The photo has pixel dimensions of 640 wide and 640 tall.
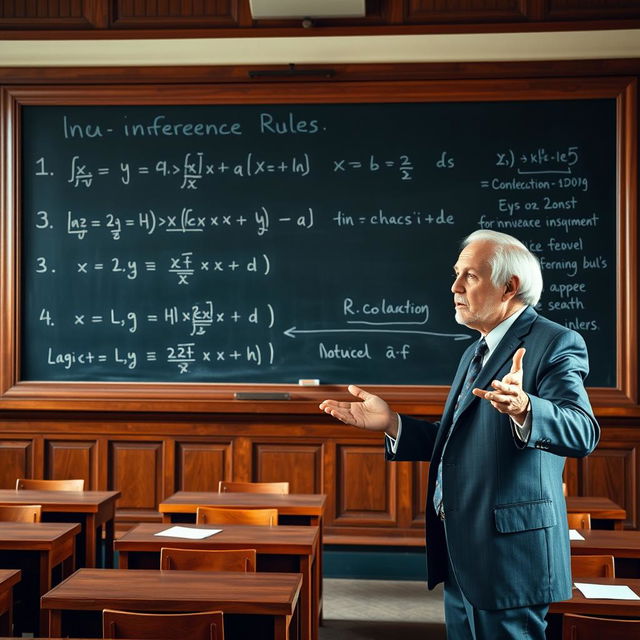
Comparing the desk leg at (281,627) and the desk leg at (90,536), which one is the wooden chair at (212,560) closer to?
the desk leg at (281,627)

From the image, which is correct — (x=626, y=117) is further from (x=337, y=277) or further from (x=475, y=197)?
(x=337, y=277)

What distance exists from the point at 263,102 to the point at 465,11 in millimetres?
1507

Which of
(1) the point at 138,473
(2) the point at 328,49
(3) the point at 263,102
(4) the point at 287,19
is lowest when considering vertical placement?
(1) the point at 138,473

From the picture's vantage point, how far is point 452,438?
2.12 metres

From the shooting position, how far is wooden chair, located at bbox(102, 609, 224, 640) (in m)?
2.22

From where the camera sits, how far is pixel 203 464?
5.54m

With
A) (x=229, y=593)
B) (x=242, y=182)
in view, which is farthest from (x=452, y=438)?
(x=242, y=182)

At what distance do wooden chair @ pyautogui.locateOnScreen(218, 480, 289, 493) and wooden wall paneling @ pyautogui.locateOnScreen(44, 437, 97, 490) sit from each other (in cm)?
147

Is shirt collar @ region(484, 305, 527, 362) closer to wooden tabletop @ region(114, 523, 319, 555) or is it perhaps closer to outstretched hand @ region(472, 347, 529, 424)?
outstretched hand @ region(472, 347, 529, 424)

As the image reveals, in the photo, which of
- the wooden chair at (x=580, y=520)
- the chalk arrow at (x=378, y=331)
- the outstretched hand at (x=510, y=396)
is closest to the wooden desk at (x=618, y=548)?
the wooden chair at (x=580, y=520)

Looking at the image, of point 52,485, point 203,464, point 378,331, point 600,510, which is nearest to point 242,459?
point 203,464

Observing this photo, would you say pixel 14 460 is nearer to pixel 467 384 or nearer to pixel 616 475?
pixel 616 475

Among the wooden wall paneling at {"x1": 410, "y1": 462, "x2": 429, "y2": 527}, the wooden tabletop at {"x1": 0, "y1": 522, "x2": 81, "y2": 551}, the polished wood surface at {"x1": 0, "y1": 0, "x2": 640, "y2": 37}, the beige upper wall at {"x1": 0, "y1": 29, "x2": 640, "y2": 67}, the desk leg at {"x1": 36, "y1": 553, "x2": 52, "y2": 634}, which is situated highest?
the polished wood surface at {"x1": 0, "y1": 0, "x2": 640, "y2": 37}

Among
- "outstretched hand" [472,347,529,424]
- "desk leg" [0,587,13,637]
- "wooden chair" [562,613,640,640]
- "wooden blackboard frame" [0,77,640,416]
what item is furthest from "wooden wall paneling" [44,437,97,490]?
"outstretched hand" [472,347,529,424]
